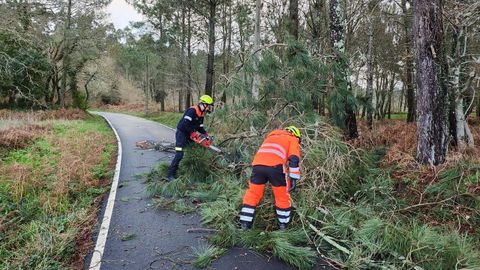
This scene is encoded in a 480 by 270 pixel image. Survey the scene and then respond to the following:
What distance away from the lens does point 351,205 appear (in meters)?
5.18

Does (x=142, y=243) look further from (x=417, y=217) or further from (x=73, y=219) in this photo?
(x=417, y=217)

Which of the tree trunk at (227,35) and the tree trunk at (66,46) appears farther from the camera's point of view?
the tree trunk at (66,46)

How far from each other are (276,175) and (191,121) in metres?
3.25

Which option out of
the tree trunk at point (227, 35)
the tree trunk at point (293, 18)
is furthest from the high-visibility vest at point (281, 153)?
the tree trunk at point (227, 35)

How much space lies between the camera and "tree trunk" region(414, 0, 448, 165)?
6.24 m

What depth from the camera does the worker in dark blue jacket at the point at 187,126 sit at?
738 centimetres

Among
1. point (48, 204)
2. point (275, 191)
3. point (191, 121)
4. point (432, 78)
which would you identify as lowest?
point (48, 204)

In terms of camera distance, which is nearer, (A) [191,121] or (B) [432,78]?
(B) [432,78]

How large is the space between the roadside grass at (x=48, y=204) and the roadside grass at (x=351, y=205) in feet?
5.15

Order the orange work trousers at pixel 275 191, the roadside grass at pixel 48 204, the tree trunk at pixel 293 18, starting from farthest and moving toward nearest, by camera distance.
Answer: the tree trunk at pixel 293 18, the orange work trousers at pixel 275 191, the roadside grass at pixel 48 204

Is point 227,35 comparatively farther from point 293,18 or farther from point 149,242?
point 149,242

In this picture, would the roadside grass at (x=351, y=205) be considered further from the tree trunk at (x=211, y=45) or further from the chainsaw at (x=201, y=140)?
the tree trunk at (x=211, y=45)

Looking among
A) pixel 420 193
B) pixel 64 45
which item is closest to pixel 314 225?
pixel 420 193

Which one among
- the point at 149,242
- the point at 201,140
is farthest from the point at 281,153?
the point at 201,140
